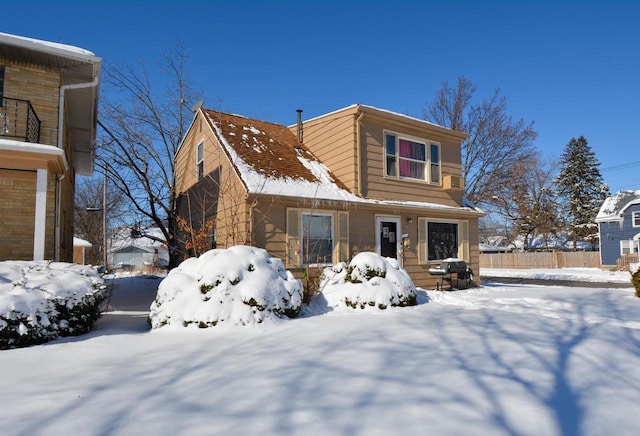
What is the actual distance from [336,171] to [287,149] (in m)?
1.85

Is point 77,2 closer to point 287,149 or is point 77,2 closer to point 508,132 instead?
point 287,149

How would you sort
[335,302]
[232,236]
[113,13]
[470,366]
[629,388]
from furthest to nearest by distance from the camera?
[113,13] → [232,236] → [335,302] → [470,366] → [629,388]

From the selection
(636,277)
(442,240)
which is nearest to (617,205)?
(636,277)

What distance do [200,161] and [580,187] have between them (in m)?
39.0

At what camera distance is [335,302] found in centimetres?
811

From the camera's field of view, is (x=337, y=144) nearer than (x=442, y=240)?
Yes

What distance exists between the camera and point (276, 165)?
10727mm

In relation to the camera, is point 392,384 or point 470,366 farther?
point 470,366

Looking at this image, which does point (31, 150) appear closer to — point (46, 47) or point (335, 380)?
point (46, 47)

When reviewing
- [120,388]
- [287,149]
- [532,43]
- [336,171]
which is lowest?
[120,388]

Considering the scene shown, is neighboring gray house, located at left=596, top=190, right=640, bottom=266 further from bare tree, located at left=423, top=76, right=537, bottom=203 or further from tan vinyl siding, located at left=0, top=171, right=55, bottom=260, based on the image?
tan vinyl siding, located at left=0, top=171, right=55, bottom=260

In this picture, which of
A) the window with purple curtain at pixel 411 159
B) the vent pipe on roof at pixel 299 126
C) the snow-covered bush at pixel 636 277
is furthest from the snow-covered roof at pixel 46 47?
the snow-covered bush at pixel 636 277

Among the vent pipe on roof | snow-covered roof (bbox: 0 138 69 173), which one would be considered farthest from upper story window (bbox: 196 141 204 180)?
snow-covered roof (bbox: 0 138 69 173)

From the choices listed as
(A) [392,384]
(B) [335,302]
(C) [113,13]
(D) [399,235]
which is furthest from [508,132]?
(A) [392,384]
